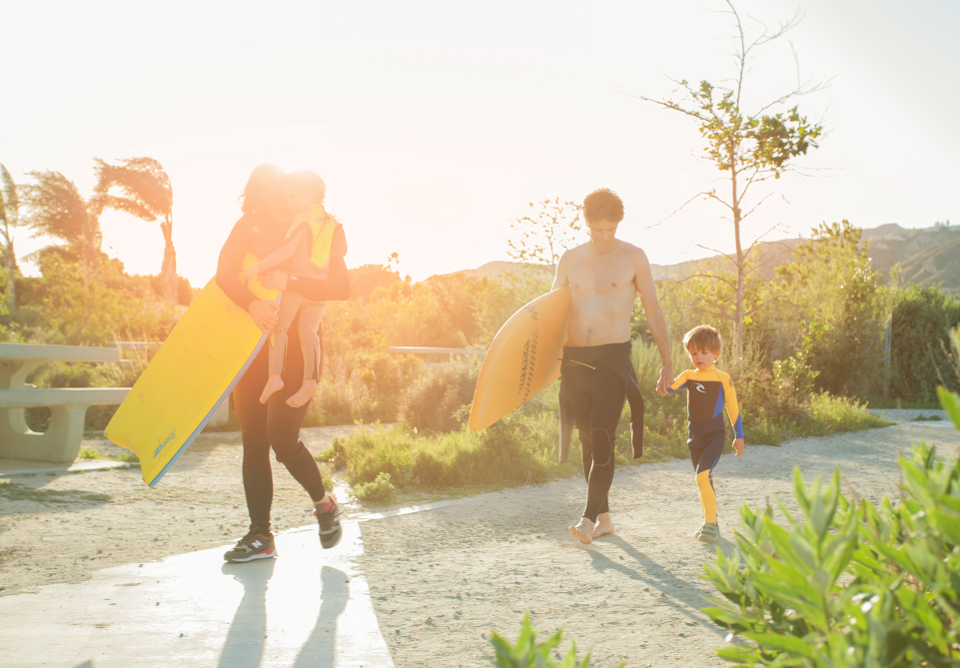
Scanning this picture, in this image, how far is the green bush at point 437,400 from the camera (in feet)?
24.5

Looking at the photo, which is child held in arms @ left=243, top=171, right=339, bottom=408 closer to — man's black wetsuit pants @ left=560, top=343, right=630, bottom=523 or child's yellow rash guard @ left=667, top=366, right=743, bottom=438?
man's black wetsuit pants @ left=560, top=343, right=630, bottom=523

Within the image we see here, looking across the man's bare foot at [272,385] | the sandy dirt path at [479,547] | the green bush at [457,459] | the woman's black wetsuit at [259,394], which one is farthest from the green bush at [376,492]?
the man's bare foot at [272,385]

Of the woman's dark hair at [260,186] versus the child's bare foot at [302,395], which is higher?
the woman's dark hair at [260,186]

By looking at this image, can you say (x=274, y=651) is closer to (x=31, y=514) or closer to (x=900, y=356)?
(x=31, y=514)

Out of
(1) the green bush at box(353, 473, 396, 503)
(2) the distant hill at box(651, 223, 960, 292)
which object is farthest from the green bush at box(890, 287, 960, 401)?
(2) the distant hill at box(651, 223, 960, 292)

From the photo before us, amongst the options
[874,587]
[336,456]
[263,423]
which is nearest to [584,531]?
[263,423]

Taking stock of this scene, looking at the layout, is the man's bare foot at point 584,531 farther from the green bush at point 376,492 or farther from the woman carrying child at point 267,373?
the green bush at point 376,492

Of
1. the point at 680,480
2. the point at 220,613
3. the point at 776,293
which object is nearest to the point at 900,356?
the point at 776,293

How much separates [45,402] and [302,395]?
125 inches

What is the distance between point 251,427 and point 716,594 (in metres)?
2.22

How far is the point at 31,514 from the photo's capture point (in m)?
3.82

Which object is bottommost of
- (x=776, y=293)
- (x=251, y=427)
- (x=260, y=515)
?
(x=260, y=515)

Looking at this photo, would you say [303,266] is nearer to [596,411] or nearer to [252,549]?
[252,549]

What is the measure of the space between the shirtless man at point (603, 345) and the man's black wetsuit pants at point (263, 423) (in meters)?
1.51
